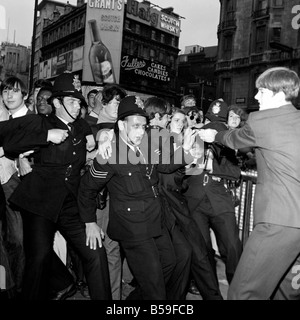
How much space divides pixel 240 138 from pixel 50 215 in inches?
72.4

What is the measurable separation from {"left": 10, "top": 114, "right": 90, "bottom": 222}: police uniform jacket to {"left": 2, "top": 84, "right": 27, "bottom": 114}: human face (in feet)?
2.23

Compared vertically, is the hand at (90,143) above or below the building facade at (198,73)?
below

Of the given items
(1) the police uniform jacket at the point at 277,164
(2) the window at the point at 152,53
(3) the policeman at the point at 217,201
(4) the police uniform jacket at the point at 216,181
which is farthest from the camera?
(2) the window at the point at 152,53

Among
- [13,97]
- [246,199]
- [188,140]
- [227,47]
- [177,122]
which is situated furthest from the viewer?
[227,47]

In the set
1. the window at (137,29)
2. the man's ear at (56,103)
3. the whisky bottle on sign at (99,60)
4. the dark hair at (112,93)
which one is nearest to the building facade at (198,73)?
the window at (137,29)

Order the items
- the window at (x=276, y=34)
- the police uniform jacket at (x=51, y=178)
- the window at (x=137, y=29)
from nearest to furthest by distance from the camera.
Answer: the police uniform jacket at (x=51, y=178) → the window at (x=276, y=34) → the window at (x=137, y=29)

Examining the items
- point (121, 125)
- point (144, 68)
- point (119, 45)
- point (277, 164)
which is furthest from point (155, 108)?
point (144, 68)

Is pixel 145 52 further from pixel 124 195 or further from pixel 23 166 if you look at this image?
pixel 124 195

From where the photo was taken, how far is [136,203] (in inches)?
145

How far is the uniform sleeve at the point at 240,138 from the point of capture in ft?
11.1

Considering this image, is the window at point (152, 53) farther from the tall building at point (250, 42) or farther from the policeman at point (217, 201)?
the policeman at point (217, 201)

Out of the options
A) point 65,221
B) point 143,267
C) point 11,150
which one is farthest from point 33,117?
point 143,267

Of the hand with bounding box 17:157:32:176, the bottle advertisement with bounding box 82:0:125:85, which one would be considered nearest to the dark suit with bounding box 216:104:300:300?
the hand with bounding box 17:157:32:176
